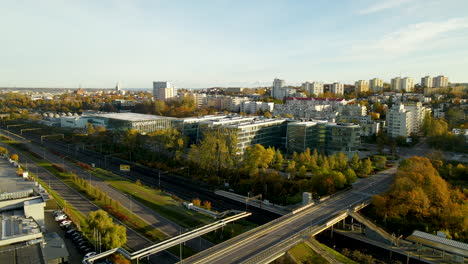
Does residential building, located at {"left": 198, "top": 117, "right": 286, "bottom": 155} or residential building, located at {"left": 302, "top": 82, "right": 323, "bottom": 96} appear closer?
residential building, located at {"left": 198, "top": 117, "right": 286, "bottom": 155}

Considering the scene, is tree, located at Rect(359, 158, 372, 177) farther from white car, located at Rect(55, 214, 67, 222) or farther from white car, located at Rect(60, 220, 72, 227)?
white car, located at Rect(55, 214, 67, 222)

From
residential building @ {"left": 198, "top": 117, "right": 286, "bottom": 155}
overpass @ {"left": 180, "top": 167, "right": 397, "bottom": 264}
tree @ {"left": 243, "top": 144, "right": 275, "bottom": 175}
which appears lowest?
overpass @ {"left": 180, "top": 167, "right": 397, "bottom": 264}

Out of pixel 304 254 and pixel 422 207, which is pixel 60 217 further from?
pixel 422 207

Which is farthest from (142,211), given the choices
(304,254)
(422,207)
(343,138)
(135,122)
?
(343,138)

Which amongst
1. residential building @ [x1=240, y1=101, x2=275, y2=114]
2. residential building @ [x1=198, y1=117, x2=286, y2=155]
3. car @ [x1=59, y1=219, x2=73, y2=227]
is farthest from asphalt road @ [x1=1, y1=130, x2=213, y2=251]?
residential building @ [x1=240, y1=101, x2=275, y2=114]

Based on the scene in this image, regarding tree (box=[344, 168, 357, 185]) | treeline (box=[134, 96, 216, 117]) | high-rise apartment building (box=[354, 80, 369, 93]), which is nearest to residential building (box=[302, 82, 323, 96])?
high-rise apartment building (box=[354, 80, 369, 93])

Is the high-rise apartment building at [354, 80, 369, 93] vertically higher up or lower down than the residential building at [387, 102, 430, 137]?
higher up

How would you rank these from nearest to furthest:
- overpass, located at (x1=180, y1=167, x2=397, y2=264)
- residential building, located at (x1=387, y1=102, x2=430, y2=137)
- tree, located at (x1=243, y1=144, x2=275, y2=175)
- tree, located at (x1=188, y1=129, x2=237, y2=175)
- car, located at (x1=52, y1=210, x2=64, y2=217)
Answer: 1. overpass, located at (x1=180, y1=167, x2=397, y2=264)
2. car, located at (x1=52, y1=210, x2=64, y2=217)
3. tree, located at (x1=243, y1=144, x2=275, y2=175)
4. tree, located at (x1=188, y1=129, x2=237, y2=175)
5. residential building, located at (x1=387, y1=102, x2=430, y2=137)

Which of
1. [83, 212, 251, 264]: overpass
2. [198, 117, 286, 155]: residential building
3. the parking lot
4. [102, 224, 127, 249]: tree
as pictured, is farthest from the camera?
[198, 117, 286, 155]: residential building
